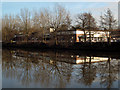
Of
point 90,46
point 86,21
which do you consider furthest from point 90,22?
point 90,46

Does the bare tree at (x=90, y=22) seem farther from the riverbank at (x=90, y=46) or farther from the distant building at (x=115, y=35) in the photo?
the riverbank at (x=90, y=46)

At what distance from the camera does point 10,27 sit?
176 ft

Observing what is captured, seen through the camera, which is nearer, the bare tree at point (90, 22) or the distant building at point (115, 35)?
the distant building at point (115, 35)

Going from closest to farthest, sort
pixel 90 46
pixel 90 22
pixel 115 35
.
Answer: pixel 90 46, pixel 115 35, pixel 90 22

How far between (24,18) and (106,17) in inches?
983

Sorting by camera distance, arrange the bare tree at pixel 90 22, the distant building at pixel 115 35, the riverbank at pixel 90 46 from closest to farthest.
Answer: the riverbank at pixel 90 46 < the distant building at pixel 115 35 < the bare tree at pixel 90 22

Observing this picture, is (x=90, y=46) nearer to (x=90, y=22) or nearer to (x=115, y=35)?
(x=115, y=35)

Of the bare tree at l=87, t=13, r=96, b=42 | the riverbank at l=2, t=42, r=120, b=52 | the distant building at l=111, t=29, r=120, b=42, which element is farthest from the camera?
the bare tree at l=87, t=13, r=96, b=42

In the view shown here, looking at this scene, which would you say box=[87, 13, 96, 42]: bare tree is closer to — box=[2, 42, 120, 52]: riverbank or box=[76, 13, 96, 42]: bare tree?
box=[76, 13, 96, 42]: bare tree

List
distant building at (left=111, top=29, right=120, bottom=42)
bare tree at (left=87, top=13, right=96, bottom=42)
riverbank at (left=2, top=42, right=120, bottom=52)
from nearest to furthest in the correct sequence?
riverbank at (left=2, top=42, right=120, bottom=52)
distant building at (left=111, top=29, right=120, bottom=42)
bare tree at (left=87, top=13, right=96, bottom=42)

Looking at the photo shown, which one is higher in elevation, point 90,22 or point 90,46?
point 90,22

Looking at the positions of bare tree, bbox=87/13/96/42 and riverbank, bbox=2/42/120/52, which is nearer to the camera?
riverbank, bbox=2/42/120/52

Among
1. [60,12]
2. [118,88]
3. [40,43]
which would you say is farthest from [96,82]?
[40,43]

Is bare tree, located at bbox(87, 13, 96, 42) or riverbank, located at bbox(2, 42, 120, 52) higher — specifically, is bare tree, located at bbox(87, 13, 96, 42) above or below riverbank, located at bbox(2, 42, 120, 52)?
above
